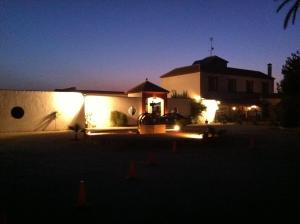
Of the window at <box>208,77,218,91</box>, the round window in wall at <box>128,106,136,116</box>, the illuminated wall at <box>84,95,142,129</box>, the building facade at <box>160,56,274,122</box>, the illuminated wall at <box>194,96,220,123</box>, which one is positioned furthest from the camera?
the window at <box>208,77,218,91</box>

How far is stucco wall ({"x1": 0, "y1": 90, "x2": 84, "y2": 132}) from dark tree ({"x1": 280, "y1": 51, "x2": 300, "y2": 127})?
18.3 meters

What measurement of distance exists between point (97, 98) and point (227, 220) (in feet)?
86.1

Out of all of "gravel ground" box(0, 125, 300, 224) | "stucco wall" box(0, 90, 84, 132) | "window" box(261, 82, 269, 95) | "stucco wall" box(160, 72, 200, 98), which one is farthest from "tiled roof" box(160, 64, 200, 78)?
"gravel ground" box(0, 125, 300, 224)

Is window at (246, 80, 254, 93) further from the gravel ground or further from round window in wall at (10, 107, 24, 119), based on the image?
the gravel ground

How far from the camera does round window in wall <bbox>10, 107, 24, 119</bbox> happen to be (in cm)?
2702

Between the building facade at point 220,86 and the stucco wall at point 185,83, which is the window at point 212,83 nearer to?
the building facade at point 220,86

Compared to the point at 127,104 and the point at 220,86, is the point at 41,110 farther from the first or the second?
the point at 220,86

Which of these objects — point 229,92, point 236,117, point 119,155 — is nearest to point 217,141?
point 119,155

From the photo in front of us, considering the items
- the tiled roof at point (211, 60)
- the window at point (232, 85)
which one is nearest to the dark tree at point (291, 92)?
the window at point (232, 85)

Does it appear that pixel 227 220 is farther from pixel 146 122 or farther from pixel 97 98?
pixel 97 98

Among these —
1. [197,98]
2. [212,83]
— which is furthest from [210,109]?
[212,83]

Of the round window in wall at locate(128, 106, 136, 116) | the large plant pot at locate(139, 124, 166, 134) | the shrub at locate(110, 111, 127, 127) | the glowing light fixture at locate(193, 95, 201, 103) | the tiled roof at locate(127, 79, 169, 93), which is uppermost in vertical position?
the tiled roof at locate(127, 79, 169, 93)

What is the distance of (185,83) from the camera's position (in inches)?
1777

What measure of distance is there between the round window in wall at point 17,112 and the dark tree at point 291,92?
2270 centimetres
